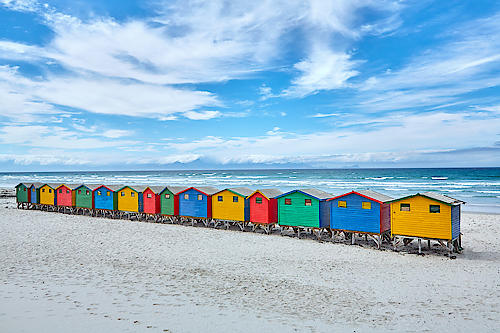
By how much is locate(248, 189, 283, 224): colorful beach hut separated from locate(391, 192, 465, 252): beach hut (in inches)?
304

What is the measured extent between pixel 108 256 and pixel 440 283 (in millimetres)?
13645

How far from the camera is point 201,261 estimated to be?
52.3ft

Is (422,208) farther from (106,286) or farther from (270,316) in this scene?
(106,286)

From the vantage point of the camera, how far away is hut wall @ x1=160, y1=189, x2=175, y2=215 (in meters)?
28.0

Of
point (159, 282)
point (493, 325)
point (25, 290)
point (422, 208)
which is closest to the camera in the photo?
point (493, 325)

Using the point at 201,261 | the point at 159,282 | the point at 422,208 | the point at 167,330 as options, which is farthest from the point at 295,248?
the point at 167,330

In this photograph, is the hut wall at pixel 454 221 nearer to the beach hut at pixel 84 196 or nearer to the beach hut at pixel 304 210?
the beach hut at pixel 304 210

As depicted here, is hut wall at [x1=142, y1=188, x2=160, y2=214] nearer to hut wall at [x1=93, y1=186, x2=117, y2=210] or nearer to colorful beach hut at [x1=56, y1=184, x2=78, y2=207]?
hut wall at [x1=93, y1=186, x2=117, y2=210]

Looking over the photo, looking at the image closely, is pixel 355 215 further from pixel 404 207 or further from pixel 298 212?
pixel 298 212

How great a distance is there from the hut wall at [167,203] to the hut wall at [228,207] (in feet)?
13.0

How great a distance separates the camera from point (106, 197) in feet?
105

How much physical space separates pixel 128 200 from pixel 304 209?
16.2 meters

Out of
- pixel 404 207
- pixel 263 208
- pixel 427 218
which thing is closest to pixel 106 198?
pixel 263 208

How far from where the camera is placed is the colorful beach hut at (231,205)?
24.4 m
